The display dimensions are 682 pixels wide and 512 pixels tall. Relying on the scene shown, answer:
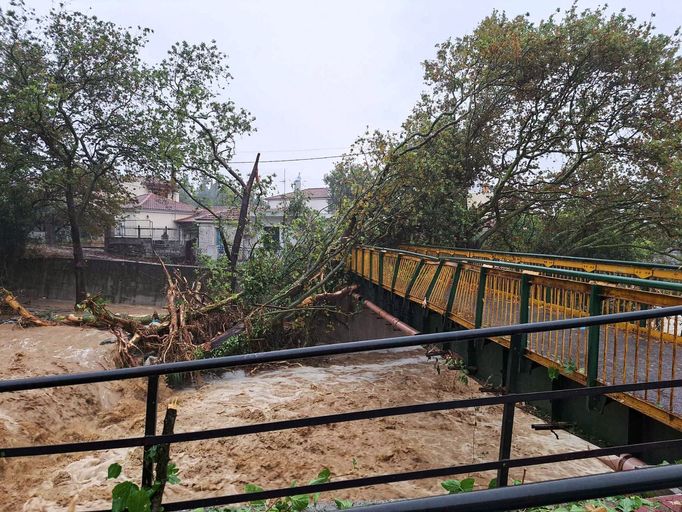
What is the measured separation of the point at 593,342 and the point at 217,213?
20993mm

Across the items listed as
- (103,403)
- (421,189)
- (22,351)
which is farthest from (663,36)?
(22,351)

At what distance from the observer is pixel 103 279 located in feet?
81.0

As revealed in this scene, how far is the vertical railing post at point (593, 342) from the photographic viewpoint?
3.55 metres

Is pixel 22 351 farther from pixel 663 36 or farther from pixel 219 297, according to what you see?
pixel 663 36

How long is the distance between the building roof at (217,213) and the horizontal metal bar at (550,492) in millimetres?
19031

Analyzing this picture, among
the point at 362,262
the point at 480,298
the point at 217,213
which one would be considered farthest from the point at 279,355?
the point at 217,213

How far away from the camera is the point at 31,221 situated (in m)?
23.0

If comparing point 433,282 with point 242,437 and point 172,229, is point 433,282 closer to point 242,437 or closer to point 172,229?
point 242,437

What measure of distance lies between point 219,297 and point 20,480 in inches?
314

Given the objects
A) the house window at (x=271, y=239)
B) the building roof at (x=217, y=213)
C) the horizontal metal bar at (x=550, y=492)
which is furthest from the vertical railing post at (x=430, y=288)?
the building roof at (x=217, y=213)

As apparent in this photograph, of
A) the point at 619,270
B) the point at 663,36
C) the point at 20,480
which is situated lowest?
the point at 20,480

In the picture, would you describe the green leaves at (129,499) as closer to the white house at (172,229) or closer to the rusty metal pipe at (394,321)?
the rusty metal pipe at (394,321)

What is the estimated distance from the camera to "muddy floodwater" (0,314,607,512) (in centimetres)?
657

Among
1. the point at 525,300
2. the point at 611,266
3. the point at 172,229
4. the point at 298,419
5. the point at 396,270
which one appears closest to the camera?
the point at 298,419
